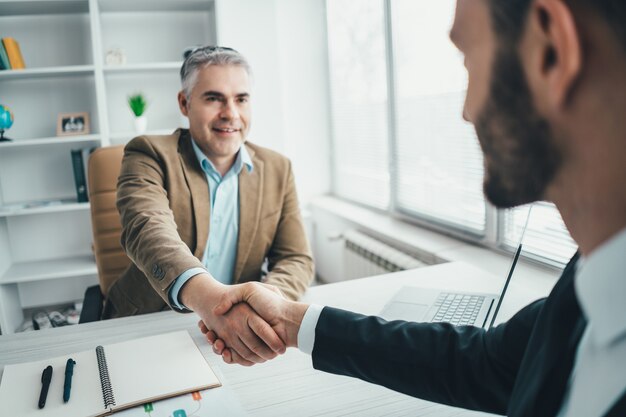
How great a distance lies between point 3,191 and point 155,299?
95.7 inches

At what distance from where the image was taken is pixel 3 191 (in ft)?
11.4

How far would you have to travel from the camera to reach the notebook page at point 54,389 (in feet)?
2.94

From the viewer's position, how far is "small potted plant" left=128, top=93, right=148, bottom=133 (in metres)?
3.30

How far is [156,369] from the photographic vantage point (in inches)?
41.1

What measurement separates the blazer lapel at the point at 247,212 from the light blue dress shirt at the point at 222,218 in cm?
3

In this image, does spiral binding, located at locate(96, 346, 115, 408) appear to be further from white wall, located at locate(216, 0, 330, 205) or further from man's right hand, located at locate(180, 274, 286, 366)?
white wall, located at locate(216, 0, 330, 205)

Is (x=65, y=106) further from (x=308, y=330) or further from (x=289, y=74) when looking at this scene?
(x=308, y=330)

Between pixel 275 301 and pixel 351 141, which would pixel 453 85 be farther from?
pixel 275 301

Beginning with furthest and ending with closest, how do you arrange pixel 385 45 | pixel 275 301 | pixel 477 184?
1. pixel 385 45
2. pixel 477 184
3. pixel 275 301

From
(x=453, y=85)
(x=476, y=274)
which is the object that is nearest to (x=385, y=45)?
(x=453, y=85)

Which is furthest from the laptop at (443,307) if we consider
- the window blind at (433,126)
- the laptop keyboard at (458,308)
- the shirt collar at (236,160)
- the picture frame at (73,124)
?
the picture frame at (73,124)

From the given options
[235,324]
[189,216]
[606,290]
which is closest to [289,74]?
[189,216]

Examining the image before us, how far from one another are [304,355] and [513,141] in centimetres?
75

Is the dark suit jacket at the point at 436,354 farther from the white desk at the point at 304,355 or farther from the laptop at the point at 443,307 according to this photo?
the laptop at the point at 443,307
